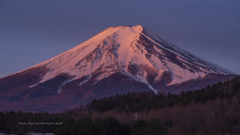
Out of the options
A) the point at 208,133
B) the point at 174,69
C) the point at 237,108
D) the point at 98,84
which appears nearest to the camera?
the point at 208,133

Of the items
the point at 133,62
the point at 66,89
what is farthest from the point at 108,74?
the point at 66,89

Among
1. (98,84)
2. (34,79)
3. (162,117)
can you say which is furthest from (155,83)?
(162,117)

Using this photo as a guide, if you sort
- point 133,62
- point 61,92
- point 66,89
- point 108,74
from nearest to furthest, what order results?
point 61,92
point 66,89
point 108,74
point 133,62

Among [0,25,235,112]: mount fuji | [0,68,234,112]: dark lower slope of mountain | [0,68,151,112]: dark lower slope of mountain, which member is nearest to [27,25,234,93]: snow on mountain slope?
[0,25,235,112]: mount fuji

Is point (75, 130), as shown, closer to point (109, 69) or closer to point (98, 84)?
point (98, 84)

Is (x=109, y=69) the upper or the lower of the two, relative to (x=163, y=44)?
lower

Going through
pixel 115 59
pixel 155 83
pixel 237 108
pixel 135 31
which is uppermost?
pixel 135 31

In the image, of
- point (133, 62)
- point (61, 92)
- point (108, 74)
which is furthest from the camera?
point (133, 62)

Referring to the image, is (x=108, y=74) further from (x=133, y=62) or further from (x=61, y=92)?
(x=61, y=92)

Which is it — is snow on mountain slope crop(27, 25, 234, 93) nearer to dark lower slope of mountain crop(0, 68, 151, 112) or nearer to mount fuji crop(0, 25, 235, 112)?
mount fuji crop(0, 25, 235, 112)
